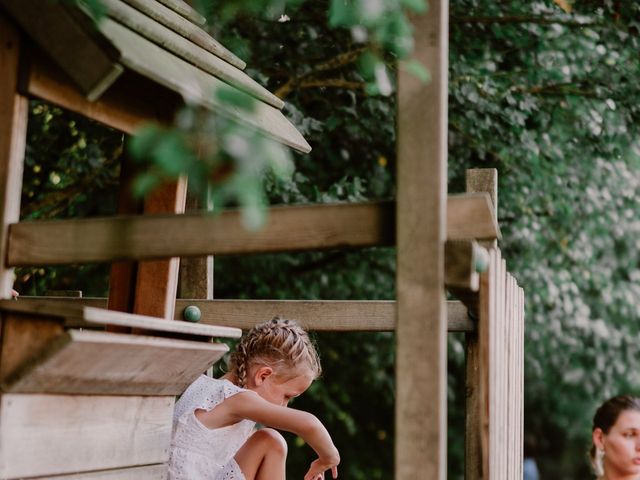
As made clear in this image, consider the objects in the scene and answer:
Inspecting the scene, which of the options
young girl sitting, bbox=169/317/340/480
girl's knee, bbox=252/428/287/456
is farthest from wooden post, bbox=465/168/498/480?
girl's knee, bbox=252/428/287/456

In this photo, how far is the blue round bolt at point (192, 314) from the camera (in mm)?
4832

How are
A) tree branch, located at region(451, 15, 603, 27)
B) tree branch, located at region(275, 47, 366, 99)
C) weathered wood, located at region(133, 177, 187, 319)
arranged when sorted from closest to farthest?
weathered wood, located at region(133, 177, 187, 319), tree branch, located at region(275, 47, 366, 99), tree branch, located at region(451, 15, 603, 27)

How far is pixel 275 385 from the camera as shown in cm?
440

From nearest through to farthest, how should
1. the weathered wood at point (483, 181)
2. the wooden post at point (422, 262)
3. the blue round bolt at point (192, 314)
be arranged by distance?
the wooden post at point (422, 262) → the weathered wood at point (483, 181) → the blue round bolt at point (192, 314)

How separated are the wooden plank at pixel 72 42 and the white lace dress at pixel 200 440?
179cm

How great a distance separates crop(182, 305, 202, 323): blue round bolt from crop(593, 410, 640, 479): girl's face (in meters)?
2.12

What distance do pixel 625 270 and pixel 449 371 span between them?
2001 millimetres

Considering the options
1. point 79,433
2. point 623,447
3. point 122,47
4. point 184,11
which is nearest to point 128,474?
point 79,433

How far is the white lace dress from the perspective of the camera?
13.4 ft

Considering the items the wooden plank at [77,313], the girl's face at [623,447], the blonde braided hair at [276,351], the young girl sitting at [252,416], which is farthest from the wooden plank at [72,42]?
the girl's face at [623,447]

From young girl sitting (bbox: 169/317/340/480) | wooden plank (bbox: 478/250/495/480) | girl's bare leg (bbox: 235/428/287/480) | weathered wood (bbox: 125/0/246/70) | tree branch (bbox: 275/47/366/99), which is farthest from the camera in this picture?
tree branch (bbox: 275/47/366/99)

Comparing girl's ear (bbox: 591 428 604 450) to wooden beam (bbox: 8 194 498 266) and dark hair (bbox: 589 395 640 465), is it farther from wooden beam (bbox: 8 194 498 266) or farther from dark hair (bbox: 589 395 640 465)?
wooden beam (bbox: 8 194 498 266)

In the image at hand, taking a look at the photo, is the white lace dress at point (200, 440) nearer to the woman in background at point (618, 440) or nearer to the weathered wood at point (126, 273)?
the weathered wood at point (126, 273)

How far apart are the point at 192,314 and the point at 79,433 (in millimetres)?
1786
